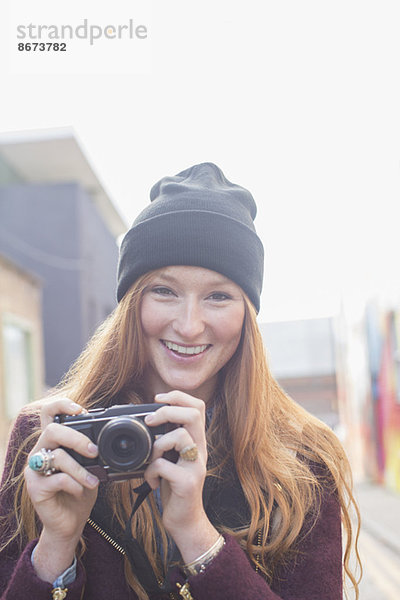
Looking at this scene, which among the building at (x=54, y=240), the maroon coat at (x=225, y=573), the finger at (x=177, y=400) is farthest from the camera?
the building at (x=54, y=240)

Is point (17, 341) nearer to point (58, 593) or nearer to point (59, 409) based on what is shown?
point (59, 409)

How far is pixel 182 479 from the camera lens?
1.53m

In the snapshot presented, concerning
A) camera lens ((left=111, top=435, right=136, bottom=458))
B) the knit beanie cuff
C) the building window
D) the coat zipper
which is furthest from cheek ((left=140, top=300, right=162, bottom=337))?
the building window

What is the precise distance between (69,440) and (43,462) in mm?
75

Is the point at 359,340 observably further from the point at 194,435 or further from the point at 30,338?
the point at 194,435

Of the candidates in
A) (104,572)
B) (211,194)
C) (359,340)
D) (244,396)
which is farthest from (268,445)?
(359,340)

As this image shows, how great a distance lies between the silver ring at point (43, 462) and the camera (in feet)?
5.05

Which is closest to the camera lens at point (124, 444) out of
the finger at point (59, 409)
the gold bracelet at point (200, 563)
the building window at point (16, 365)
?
the finger at point (59, 409)

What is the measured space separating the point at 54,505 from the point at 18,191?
19035mm

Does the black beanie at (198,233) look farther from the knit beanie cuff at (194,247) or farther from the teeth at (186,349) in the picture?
the teeth at (186,349)

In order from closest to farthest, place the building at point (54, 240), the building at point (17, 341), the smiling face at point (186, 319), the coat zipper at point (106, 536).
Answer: the coat zipper at point (106, 536), the smiling face at point (186, 319), the building at point (17, 341), the building at point (54, 240)

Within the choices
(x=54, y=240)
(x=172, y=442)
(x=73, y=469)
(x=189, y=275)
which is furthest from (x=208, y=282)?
(x=54, y=240)

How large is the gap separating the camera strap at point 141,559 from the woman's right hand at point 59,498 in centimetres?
13

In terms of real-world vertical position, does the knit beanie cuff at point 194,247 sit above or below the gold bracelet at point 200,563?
above
